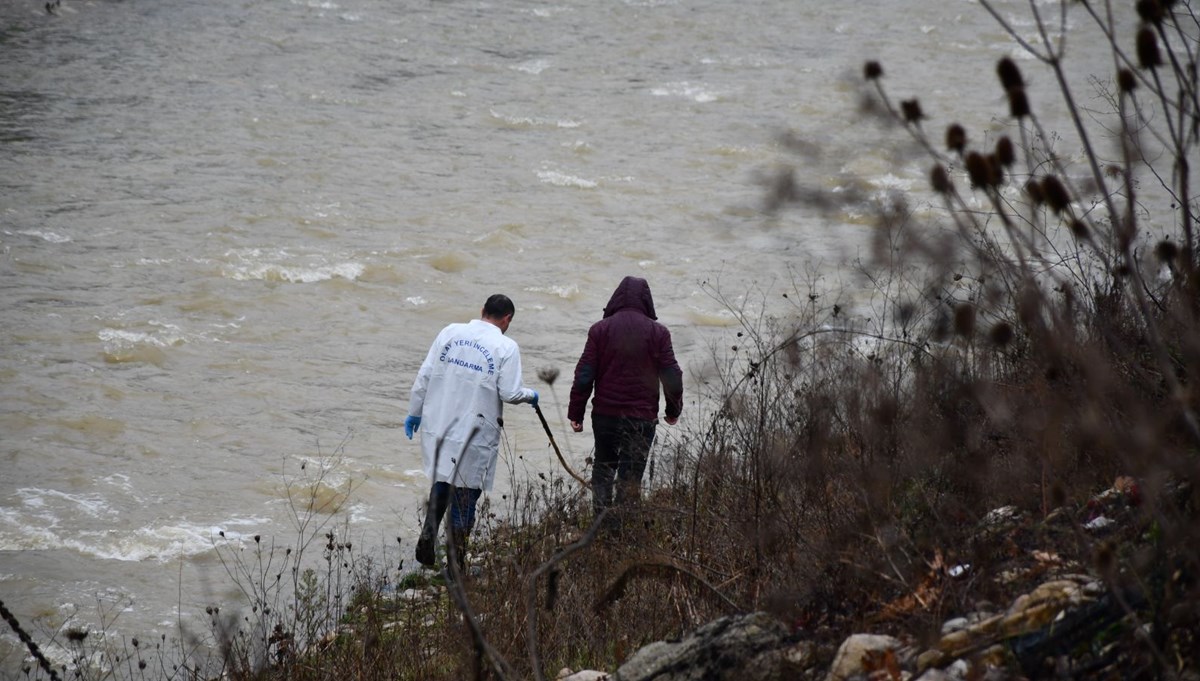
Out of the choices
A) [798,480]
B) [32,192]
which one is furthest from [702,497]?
[32,192]

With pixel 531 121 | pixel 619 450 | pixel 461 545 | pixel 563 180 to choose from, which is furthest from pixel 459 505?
pixel 531 121

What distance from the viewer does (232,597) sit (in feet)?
24.4

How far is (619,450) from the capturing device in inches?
273

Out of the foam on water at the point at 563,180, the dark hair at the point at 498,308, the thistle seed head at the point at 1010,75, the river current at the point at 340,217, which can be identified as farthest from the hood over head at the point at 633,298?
the foam on water at the point at 563,180

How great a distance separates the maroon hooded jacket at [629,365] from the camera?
24.5 feet

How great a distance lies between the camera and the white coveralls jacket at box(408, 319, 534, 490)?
7137 millimetres

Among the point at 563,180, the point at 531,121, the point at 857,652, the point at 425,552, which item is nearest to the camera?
the point at 857,652

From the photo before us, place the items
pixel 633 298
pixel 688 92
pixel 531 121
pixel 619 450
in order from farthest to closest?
1. pixel 688 92
2. pixel 531 121
3. pixel 633 298
4. pixel 619 450

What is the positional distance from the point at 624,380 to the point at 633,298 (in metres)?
0.57

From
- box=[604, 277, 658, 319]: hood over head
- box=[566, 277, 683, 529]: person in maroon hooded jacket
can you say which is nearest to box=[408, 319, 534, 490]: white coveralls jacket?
box=[566, 277, 683, 529]: person in maroon hooded jacket

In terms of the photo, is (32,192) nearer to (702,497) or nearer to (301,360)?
(301,360)

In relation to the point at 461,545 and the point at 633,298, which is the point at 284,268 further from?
the point at 461,545

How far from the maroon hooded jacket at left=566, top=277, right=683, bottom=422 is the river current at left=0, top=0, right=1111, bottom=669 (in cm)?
74

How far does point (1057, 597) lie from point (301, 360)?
1148 centimetres
